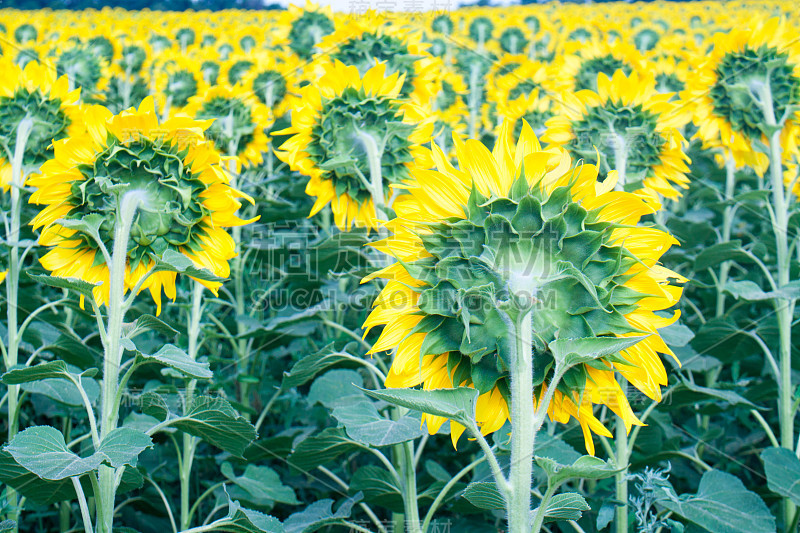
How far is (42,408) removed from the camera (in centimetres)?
248

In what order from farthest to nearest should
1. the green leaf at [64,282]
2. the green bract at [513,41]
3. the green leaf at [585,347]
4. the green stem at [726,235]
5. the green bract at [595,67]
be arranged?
the green bract at [513,41]
the green bract at [595,67]
the green stem at [726,235]
the green leaf at [64,282]
the green leaf at [585,347]

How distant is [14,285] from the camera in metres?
2.10

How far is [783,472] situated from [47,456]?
1875 millimetres

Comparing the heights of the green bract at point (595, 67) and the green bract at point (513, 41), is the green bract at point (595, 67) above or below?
below

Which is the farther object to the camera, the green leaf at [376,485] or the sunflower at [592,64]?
the sunflower at [592,64]

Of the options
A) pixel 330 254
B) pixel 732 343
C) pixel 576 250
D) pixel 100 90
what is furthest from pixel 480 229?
pixel 100 90

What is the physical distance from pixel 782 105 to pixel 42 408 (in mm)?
2974

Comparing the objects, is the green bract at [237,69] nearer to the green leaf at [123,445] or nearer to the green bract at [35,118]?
the green bract at [35,118]

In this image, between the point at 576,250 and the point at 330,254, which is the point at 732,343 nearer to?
the point at 330,254

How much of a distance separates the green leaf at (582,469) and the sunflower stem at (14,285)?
61.6 inches

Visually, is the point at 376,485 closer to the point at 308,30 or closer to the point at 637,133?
the point at 637,133

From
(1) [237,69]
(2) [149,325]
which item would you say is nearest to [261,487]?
(2) [149,325]

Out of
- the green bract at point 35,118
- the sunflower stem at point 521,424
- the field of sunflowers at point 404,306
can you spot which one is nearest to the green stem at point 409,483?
the field of sunflowers at point 404,306

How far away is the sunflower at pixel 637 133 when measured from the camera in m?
2.21
